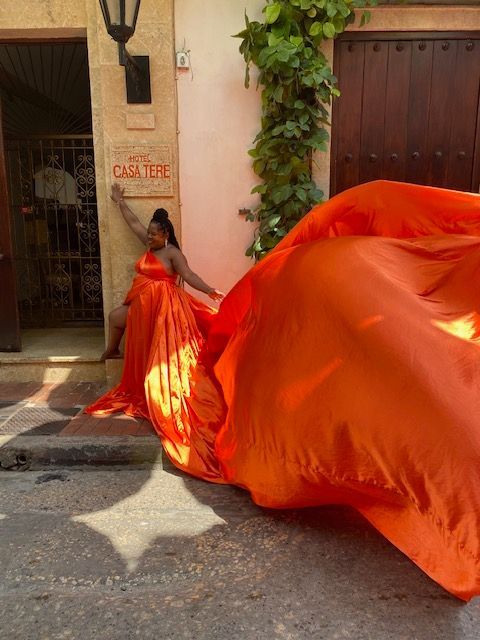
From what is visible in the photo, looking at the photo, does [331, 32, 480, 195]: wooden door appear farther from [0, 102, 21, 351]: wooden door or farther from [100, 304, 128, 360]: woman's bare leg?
[0, 102, 21, 351]: wooden door

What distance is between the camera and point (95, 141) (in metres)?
4.44

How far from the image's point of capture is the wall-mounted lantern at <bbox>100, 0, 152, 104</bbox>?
350 centimetres

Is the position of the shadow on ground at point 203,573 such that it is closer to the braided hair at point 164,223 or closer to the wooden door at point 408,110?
the braided hair at point 164,223

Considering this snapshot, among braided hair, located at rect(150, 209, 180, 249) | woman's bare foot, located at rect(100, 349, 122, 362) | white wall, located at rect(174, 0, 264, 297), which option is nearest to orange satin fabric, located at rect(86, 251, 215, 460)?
braided hair, located at rect(150, 209, 180, 249)

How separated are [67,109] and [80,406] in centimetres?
354

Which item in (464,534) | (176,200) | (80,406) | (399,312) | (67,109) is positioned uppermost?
(67,109)

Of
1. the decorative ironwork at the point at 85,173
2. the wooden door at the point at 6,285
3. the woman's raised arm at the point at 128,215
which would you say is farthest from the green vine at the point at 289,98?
the wooden door at the point at 6,285

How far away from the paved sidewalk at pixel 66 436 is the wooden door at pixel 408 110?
271 centimetres

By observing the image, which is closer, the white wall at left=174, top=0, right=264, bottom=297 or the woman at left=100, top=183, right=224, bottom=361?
the woman at left=100, top=183, right=224, bottom=361

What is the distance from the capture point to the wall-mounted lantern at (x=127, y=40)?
350 cm

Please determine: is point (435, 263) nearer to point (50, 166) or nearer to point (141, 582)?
point (141, 582)

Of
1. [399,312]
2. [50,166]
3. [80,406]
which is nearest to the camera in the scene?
[399,312]

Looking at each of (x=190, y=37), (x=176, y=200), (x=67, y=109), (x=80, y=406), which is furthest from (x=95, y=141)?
(x=80, y=406)

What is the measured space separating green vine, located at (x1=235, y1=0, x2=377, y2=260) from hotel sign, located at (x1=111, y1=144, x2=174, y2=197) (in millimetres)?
740
